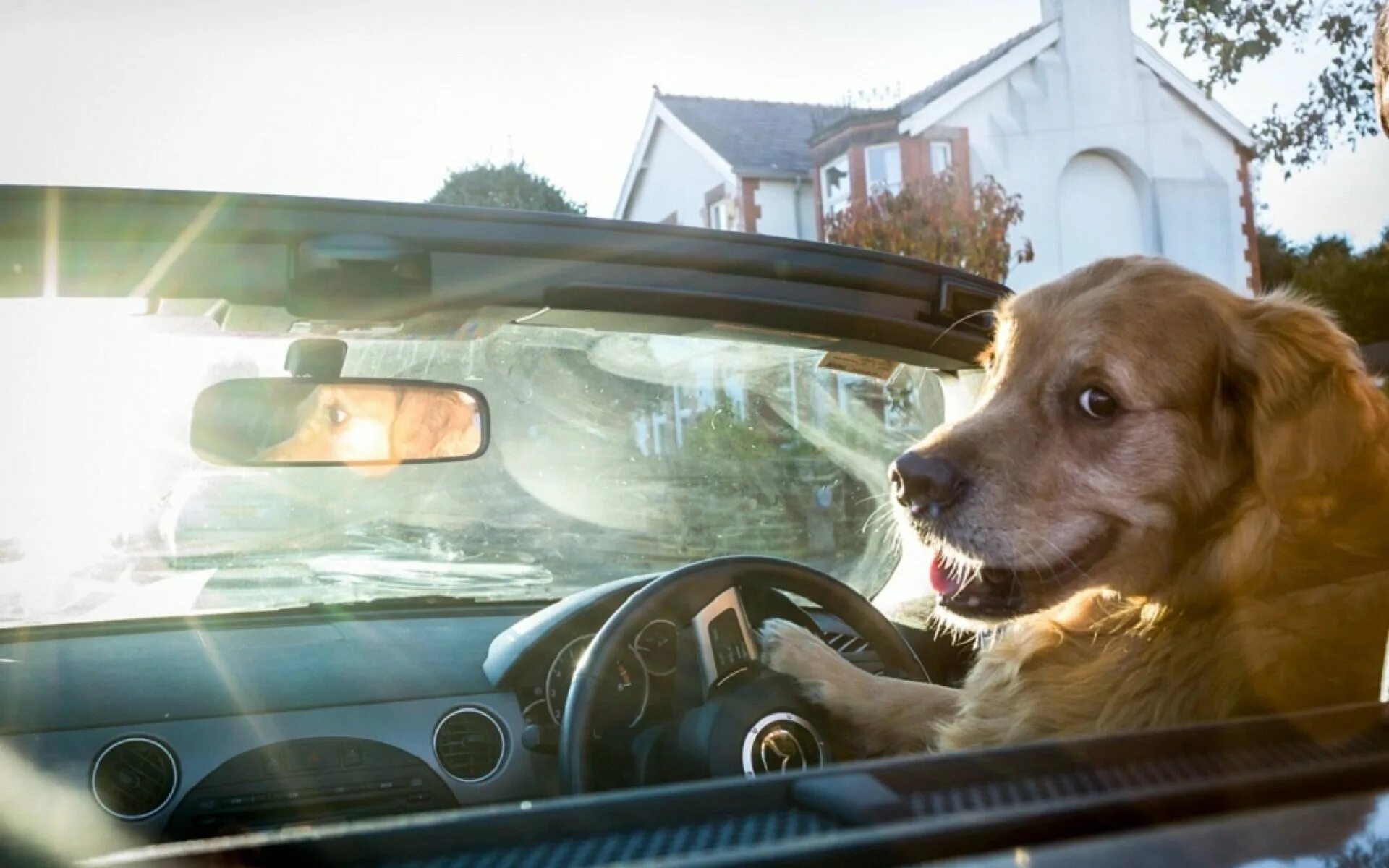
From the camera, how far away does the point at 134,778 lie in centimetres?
335

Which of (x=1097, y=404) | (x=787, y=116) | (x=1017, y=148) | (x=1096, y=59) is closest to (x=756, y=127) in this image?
(x=787, y=116)

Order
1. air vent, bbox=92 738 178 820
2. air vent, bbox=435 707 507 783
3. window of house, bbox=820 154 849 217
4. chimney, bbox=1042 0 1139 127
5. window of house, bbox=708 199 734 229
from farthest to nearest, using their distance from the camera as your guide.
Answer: window of house, bbox=708 199 734 229 < window of house, bbox=820 154 849 217 < chimney, bbox=1042 0 1139 127 < air vent, bbox=435 707 507 783 < air vent, bbox=92 738 178 820

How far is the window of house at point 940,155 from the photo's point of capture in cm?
2861

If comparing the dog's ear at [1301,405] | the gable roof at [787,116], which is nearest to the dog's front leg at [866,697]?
the dog's ear at [1301,405]

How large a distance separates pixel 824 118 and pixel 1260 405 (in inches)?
1178

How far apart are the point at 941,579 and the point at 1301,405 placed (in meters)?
0.93

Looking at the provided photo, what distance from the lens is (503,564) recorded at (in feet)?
14.3

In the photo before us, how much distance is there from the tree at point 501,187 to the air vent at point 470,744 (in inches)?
1332

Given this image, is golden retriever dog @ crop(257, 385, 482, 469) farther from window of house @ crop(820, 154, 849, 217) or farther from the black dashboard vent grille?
window of house @ crop(820, 154, 849, 217)

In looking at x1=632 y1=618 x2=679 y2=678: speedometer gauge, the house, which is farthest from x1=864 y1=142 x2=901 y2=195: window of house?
x1=632 y1=618 x2=679 y2=678: speedometer gauge

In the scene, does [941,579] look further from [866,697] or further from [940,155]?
[940,155]

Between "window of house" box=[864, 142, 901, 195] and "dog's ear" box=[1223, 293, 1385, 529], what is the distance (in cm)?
2618

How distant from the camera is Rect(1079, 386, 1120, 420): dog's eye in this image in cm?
334

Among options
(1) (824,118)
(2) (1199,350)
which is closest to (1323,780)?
(2) (1199,350)
